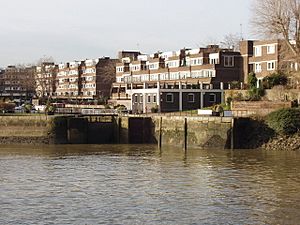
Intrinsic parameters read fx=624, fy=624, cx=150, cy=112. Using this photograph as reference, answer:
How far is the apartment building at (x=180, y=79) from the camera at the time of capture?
80.1m

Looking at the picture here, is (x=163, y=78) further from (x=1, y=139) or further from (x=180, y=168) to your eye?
(x=180, y=168)

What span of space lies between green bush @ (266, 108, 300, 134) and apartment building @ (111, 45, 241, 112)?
82.8 feet

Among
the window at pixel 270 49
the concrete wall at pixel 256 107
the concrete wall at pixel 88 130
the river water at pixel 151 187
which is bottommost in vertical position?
the river water at pixel 151 187

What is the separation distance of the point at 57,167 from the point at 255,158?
15.0 metres

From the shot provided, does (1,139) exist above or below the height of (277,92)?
below

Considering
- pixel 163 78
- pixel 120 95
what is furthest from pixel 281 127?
pixel 163 78

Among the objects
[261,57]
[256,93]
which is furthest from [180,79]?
[256,93]

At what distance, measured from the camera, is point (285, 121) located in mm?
52781

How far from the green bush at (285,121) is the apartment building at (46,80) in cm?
10123

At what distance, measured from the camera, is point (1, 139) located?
62.8 meters

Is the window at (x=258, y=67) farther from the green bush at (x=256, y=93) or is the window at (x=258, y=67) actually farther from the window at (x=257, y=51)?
the green bush at (x=256, y=93)

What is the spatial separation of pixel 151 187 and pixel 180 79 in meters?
63.3

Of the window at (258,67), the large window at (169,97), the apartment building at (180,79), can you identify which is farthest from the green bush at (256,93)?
the window at (258,67)

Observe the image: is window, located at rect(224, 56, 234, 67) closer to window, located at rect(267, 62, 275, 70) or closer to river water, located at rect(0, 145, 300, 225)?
window, located at rect(267, 62, 275, 70)
